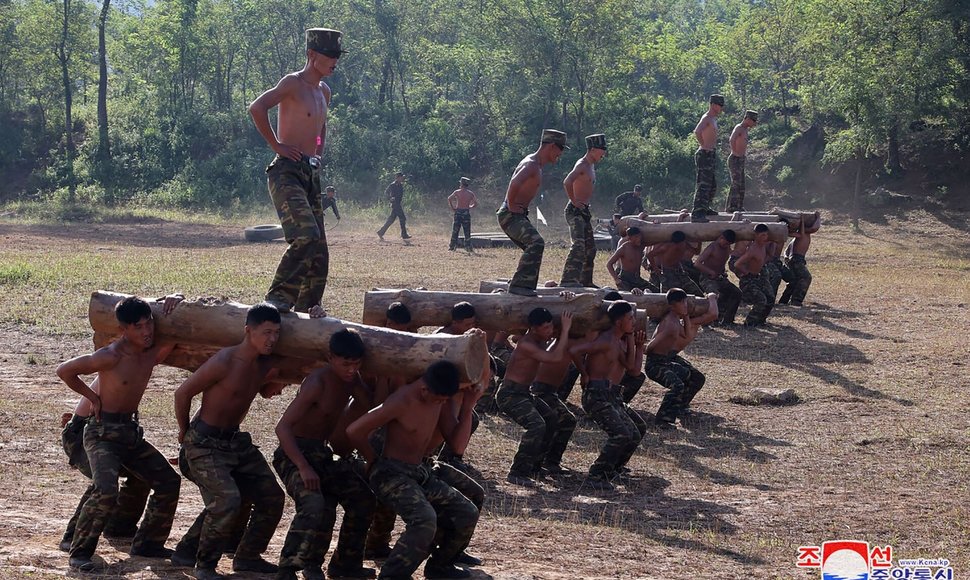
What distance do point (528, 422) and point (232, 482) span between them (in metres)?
3.64

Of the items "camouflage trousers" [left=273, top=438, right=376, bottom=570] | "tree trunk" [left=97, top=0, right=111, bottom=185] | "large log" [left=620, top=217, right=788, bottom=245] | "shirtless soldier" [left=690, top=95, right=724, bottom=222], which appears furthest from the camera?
"tree trunk" [left=97, top=0, right=111, bottom=185]

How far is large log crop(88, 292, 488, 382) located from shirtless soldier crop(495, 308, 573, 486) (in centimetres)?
257

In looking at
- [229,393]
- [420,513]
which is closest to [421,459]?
[420,513]

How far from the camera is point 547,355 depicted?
10297mm

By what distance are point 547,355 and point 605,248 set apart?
60.1 ft

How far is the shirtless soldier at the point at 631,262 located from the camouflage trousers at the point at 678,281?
19cm

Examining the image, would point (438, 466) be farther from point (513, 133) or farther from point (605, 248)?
point (513, 133)

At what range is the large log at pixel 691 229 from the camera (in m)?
18.0

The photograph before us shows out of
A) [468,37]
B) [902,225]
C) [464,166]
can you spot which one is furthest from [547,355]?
[468,37]

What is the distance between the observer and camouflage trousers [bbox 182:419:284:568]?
6.98 m

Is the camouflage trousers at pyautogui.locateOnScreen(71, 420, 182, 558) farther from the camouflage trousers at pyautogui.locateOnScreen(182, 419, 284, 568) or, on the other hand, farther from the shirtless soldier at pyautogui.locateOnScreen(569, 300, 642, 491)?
the shirtless soldier at pyautogui.locateOnScreen(569, 300, 642, 491)

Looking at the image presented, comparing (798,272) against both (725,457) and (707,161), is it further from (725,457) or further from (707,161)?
(725,457)

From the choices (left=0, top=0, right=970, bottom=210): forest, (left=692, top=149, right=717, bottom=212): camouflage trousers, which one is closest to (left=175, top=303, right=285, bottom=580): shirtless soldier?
(left=692, top=149, right=717, bottom=212): camouflage trousers

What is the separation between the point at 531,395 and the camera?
10.5 m
